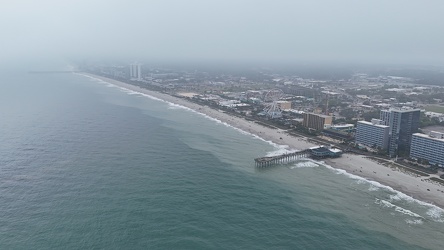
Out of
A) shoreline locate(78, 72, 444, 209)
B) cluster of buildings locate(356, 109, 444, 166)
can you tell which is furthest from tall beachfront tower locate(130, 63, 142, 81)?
cluster of buildings locate(356, 109, 444, 166)

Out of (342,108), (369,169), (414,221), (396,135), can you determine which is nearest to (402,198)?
(414,221)

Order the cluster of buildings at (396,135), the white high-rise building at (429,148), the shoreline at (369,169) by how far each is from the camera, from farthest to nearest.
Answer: the cluster of buildings at (396,135)
the white high-rise building at (429,148)
the shoreline at (369,169)

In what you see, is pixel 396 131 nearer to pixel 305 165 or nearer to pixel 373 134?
pixel 373 134

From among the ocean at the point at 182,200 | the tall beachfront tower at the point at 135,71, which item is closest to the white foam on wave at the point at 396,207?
the ocean at the point at 182,200

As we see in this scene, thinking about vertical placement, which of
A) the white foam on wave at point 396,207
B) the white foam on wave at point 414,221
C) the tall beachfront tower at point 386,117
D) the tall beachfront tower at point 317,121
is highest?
the tall beachfront tower at point 386,117

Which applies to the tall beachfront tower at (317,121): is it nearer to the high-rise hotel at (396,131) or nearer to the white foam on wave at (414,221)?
the high-rise hotel at (396,131)

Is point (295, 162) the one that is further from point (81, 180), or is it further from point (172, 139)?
point (81, 180)

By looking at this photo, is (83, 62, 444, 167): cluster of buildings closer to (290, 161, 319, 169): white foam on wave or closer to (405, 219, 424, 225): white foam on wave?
(290, 161, 319, 169): white foam on wave
